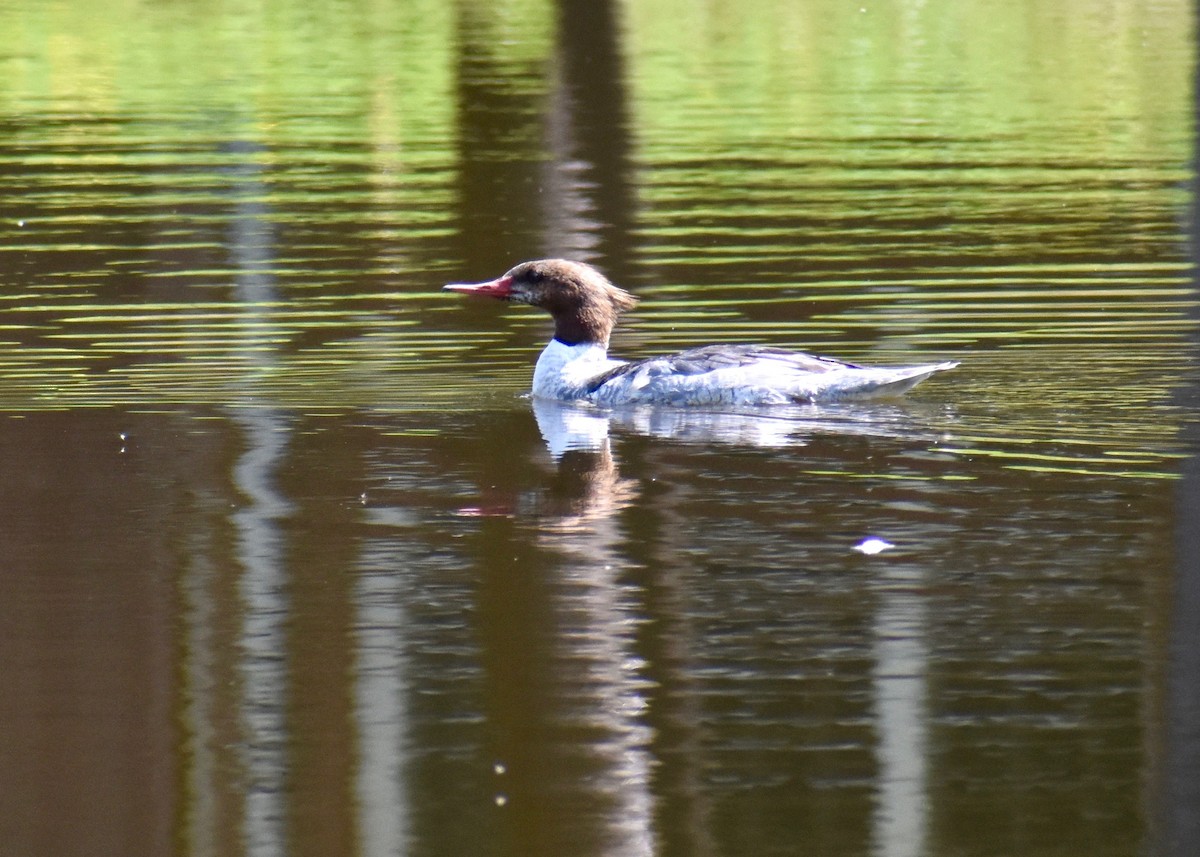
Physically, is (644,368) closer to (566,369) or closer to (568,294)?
(566,369)

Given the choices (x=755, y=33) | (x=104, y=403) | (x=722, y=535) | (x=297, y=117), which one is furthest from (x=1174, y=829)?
(x=755, y=33)

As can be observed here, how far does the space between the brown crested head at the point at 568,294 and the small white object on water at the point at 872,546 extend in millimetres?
3866

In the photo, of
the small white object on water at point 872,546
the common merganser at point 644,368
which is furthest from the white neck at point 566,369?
the small white object on water at point 872,546

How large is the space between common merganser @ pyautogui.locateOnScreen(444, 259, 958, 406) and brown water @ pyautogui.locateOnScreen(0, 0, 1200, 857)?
0.52 ft

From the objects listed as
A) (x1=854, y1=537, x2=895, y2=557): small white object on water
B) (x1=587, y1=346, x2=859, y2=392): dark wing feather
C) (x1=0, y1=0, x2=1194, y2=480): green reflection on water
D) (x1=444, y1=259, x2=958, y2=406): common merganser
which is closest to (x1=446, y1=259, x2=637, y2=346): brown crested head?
(x1=444, y1=259, x2=958, y2=406): common merganser

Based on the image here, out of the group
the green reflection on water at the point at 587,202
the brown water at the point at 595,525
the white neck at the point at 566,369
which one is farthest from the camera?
the green reflection on water at the point at 587,202

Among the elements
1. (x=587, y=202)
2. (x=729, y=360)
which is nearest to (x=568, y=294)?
(x=729, y=360)

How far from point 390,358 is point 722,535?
4.39m

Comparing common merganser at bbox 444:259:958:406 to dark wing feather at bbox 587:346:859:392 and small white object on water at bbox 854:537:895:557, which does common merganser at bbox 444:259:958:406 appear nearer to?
dark wing feather at bbox 587:346:859:392

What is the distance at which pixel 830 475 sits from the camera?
31.4 ft

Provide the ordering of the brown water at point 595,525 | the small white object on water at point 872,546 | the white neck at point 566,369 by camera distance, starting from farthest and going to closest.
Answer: the white neck at point 566,369 → the small white object on water at point 872,546 → the brown water at point 595,525

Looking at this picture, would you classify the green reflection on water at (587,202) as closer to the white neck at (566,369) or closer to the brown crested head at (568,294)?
the white neck at (566,369)

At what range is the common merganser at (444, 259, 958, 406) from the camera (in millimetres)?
11047

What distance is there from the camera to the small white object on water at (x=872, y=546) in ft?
27.2
